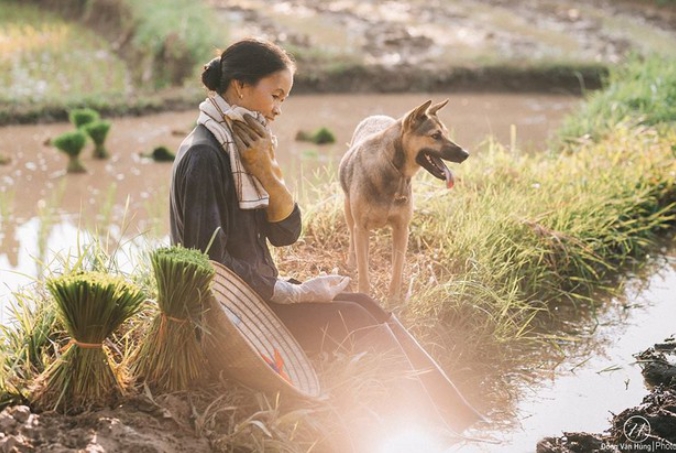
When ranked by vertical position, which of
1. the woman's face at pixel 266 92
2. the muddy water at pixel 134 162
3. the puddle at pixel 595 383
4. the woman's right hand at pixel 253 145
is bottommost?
the puddle at pixel 595 383

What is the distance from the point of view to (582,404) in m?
3.95

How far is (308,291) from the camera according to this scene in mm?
3344

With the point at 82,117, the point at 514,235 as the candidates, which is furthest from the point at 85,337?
the point at 82,117

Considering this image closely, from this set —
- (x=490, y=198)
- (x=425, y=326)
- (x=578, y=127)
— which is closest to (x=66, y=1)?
(x=578, y=127)

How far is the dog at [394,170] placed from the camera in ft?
12.1

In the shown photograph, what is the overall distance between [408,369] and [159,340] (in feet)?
3.31

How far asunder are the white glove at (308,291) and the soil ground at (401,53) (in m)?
0.49

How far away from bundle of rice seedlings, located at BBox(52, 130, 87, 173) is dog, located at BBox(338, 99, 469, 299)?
342 cm

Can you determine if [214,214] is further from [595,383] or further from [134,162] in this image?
[134,162]

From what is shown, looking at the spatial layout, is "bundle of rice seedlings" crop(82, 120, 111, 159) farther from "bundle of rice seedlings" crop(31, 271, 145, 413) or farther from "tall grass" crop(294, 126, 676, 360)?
"bundle of rice seedlings" crop(31, 271, 145, 413)

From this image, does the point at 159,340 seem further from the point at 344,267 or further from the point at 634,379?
the point at 634,379
